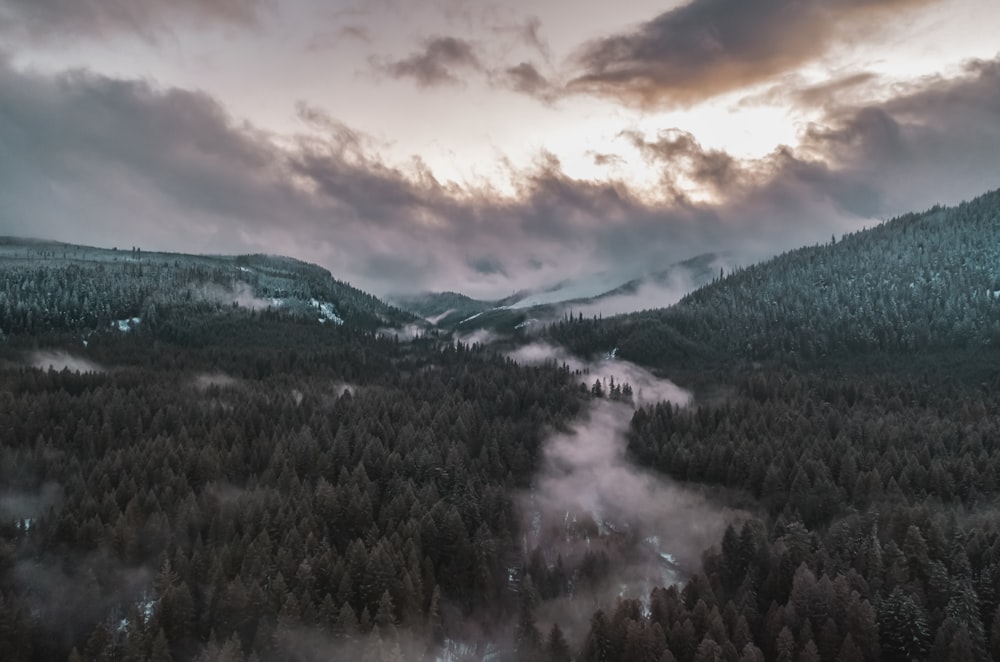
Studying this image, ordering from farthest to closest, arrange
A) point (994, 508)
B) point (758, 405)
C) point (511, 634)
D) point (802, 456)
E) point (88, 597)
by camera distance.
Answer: point (758, 405), point (802, 456), point (994, 508), point (511, 634), point (88, 597)

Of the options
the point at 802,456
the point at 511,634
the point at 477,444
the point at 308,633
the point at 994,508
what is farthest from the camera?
the point at 477,444

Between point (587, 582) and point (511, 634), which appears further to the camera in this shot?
point (587, 582)

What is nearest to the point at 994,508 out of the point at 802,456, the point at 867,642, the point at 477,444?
the point at 802,456

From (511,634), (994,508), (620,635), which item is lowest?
(511,634)

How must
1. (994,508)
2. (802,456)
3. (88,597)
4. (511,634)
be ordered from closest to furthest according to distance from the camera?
(88,597), (511,634), (994,508), (802,456)

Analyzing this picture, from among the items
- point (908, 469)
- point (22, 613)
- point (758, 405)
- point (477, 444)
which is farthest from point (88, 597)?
point (758, 405)

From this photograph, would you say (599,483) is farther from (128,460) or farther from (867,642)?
(128,460)

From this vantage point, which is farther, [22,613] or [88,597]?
[88,597]

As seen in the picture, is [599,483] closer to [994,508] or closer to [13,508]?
[994,508]

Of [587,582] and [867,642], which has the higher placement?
[867,642]
